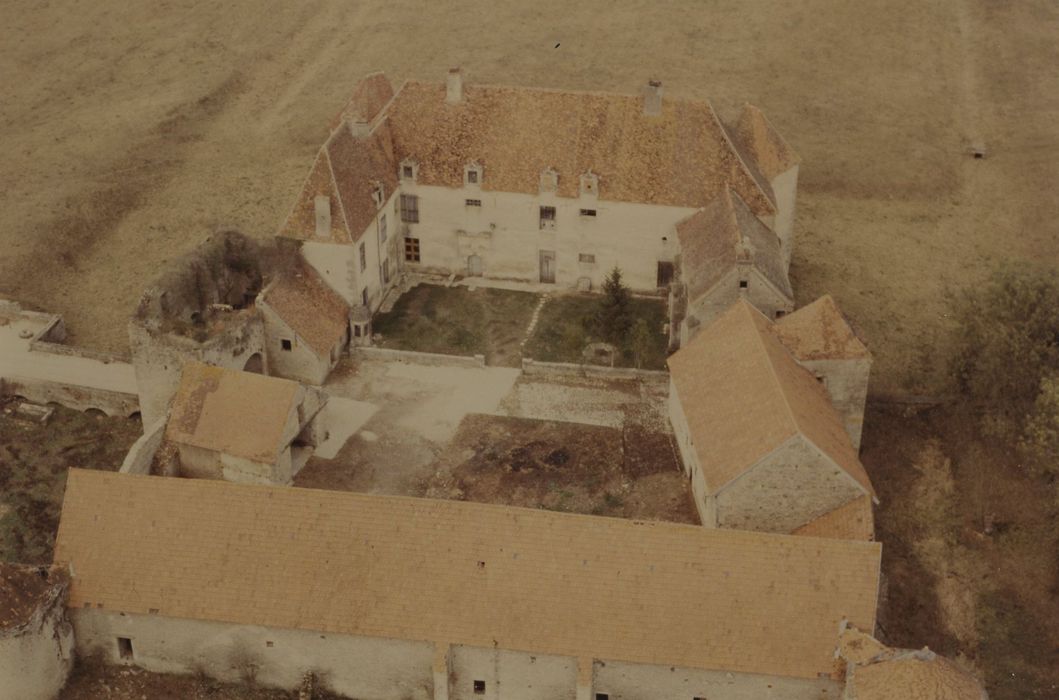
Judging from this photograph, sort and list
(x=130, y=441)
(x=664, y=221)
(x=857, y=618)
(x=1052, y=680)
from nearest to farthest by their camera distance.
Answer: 1. (x=857, y=618)
2. (x=1052, y=680)
3. (x=130, y=441)
4. (x=664, y=221)

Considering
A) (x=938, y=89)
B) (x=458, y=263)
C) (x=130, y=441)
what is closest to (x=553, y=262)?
(x=458, y=263)

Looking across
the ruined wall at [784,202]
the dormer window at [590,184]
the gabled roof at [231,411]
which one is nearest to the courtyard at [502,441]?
the gabled roof at [231,411]

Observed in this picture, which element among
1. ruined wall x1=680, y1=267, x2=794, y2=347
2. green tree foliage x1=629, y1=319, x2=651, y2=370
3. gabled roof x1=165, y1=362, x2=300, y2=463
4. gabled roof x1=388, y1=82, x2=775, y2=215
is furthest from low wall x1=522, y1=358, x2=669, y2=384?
gabled roof x1=165, y1=362, x2=300, y2=463

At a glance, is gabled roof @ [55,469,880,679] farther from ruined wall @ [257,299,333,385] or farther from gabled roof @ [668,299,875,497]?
ruined wall @ [257,299,333,385]

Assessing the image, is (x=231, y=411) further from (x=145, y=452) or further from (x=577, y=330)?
(x=577, y=330)

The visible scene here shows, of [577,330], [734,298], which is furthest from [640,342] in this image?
[734,298]

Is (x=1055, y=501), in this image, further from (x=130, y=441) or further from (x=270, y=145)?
(x=270, y=145)

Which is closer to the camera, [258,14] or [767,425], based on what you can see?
[767,425]

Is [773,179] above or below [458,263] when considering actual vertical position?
above
